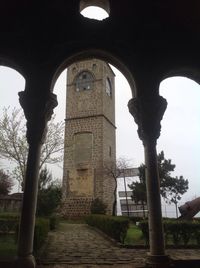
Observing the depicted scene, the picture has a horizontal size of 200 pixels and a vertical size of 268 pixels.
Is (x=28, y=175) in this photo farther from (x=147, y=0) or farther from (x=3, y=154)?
(x=3, y=154)

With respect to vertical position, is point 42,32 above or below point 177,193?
above

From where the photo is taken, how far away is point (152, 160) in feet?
14.8

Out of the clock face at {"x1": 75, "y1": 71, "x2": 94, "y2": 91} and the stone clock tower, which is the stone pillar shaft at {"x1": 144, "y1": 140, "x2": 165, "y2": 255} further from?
the clock face at {"x1": 75, "y1": 71, "x2": 94, "y2": 91}

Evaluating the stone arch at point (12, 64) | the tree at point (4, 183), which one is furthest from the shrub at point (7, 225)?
the tree at point (4, 183)

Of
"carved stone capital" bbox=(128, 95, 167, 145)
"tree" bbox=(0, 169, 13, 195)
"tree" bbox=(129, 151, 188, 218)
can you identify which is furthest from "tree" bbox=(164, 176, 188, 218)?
"carved stone capital" bbox=(128, 95, 167, 145)

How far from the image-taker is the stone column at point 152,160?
4.02m

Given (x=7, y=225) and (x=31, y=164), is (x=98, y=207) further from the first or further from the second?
(x=31, y=164)

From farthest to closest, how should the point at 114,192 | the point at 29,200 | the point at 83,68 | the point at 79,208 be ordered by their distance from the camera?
the point at 83,68 < the point at 114,192 < the point at 79,208 < the point at 29,200

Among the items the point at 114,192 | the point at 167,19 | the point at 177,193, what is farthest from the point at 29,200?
the point at 177,193

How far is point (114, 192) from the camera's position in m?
22.1

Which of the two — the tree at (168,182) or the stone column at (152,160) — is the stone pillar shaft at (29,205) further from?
the tree at (168,182)

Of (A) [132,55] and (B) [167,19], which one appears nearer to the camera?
(A) [132,55]

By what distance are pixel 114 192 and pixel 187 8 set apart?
18128 mm

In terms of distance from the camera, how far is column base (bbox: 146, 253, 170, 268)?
387cm
